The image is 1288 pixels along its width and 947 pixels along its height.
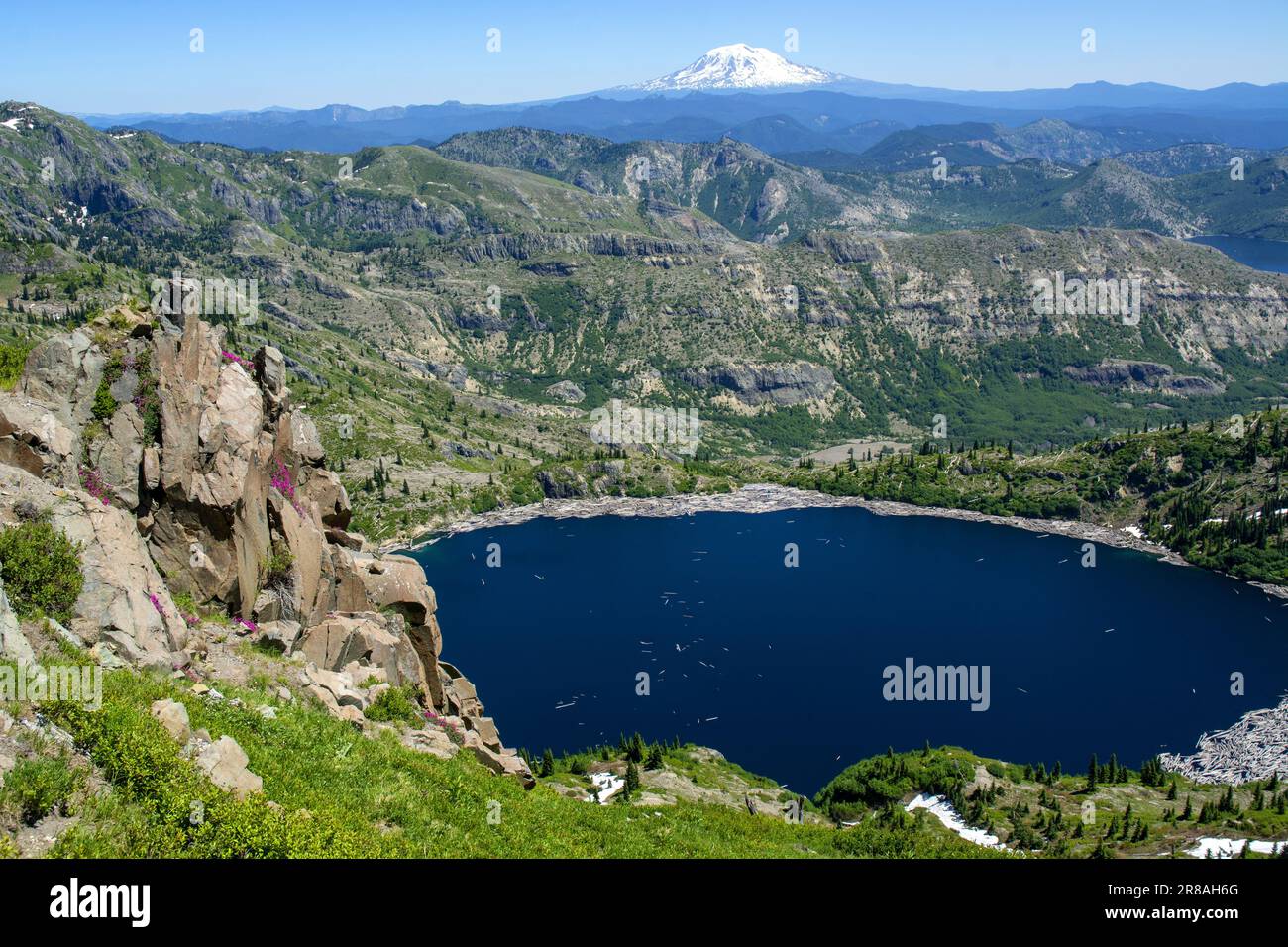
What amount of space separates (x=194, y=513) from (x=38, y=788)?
22.2 m

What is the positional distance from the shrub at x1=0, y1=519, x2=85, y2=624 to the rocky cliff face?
22.3 inches

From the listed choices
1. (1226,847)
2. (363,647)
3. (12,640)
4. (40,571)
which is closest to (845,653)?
(1226,847)

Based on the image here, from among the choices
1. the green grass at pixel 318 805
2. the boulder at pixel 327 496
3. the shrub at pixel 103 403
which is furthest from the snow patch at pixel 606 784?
the shrub at pixel 103 403

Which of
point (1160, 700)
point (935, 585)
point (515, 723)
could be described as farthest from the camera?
point (935, 585)

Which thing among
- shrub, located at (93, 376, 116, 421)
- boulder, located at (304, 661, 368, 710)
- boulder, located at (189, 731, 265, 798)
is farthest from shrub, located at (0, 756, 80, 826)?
shrub, located at (93, 376, 116, 421)

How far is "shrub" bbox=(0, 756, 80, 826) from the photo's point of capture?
17891mm

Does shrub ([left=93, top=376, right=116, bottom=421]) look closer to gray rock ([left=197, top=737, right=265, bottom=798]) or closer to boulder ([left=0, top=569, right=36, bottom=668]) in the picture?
boulder ([left=0, top=569, right=36, bottom=668])

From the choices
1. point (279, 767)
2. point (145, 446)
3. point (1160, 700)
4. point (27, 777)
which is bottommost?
point (1160, 700)

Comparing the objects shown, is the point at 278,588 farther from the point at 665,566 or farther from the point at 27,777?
the point at 665,566

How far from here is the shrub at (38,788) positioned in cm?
1789
